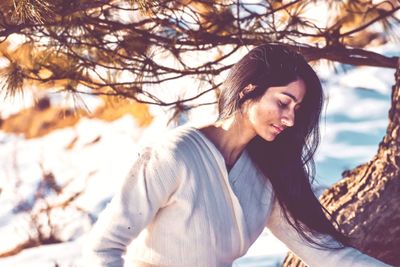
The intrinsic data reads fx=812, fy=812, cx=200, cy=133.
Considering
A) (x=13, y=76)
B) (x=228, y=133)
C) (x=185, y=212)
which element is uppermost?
(x=13, y=76)

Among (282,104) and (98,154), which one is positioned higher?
(282,104)

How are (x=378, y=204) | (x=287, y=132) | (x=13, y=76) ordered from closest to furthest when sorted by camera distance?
(x=287, y=132) < (x=378, y=204) < (x=13, y=76)

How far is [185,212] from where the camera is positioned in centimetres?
142

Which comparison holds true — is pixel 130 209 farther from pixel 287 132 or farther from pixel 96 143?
pixel 96 143

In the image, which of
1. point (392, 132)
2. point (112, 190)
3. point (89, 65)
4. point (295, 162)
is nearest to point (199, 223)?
point (295, 162)

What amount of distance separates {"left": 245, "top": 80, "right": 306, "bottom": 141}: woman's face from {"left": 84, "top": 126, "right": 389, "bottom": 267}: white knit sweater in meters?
0.09

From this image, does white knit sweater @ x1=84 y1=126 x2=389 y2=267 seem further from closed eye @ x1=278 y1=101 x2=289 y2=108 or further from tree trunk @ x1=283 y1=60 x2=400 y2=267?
tree trunk @ x1=283 y1=60 x2=400 y2=267

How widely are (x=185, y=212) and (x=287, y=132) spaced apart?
284 millimetres

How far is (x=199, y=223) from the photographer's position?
1437 millimetres


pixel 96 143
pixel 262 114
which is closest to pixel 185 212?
pixel 262 114

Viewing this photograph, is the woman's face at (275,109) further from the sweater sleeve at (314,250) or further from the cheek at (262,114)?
the sweater sleeve at (314,250)

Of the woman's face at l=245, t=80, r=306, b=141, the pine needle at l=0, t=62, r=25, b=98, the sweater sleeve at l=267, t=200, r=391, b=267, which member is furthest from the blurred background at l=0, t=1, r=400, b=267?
the woman's face at l=245, t=80, r=306, b=141

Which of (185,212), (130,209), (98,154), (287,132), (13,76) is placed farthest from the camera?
(98,154)

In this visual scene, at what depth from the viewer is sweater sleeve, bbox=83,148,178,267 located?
131 centimetres
